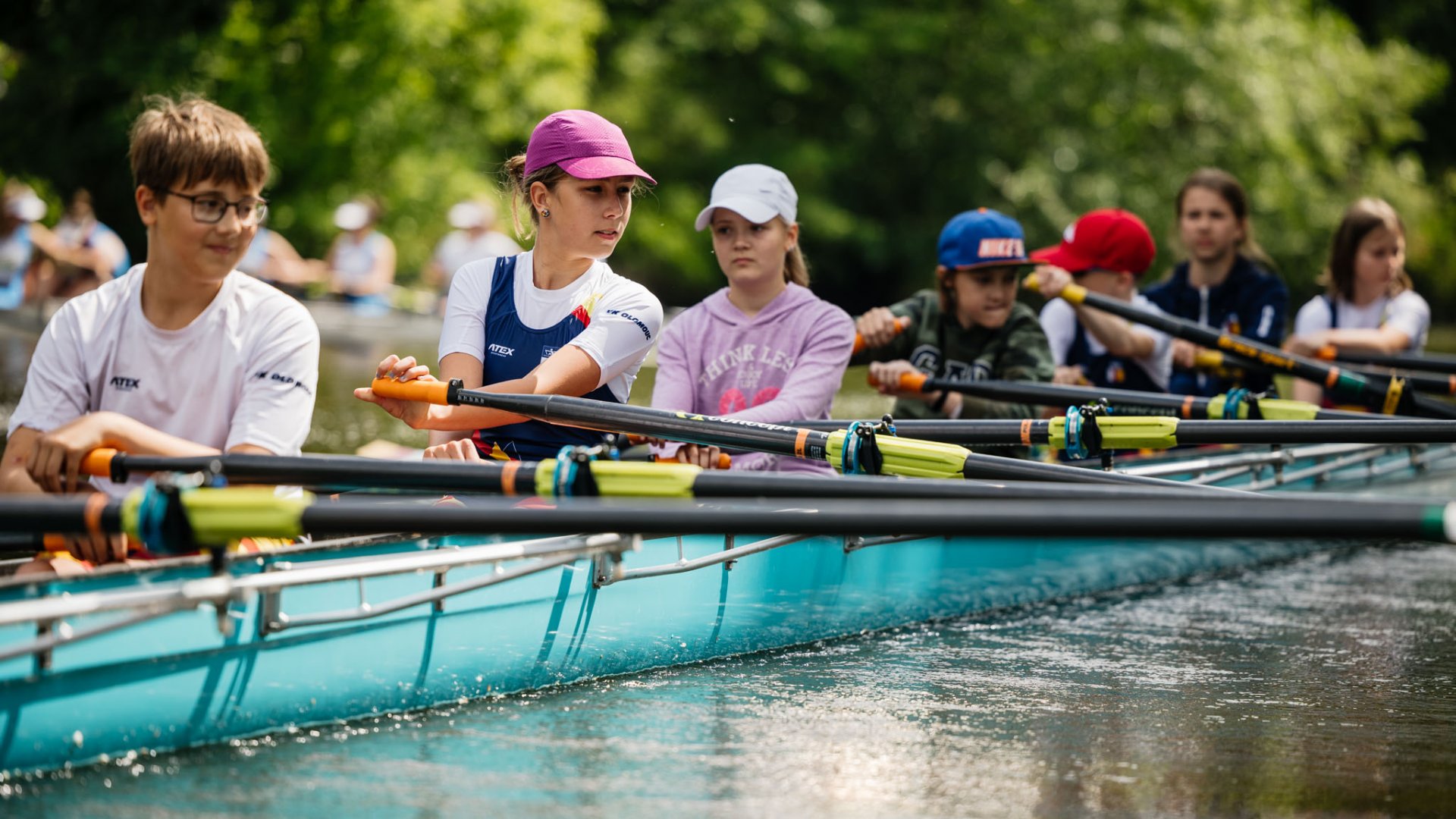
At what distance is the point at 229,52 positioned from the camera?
17688 millimetres

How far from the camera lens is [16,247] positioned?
14164mm

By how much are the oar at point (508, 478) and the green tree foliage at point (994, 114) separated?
66.1 ft

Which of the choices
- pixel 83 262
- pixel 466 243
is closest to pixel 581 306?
pixel 83 262

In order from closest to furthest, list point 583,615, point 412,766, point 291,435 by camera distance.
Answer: point 412,766, point 291,435, point 583,615

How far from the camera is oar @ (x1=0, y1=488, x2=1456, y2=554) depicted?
3.05 metres

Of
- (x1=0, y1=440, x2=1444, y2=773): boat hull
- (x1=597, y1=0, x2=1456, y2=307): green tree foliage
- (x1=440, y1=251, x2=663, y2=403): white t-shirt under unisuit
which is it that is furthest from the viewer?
(x1=597, y1=0, x2=1456, y2=307): green tree foliage

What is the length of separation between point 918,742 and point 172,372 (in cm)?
202

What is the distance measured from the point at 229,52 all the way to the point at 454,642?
15.3 m

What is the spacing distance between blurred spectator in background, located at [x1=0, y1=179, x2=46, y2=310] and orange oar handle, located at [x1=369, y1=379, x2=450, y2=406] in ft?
35.5

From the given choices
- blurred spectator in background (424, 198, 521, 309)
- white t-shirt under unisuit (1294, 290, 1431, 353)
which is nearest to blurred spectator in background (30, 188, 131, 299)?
blurred spectator in background (424, 198, 521, 309)

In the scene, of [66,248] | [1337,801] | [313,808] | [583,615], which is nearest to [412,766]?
[313,808]

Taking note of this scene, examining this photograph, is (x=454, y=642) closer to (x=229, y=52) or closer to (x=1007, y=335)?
(x=1007, y=335)

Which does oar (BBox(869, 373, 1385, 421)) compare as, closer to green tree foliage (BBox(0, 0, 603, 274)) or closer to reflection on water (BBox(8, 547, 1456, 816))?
reflection on water (BBox(8, 547, 1456, 816))

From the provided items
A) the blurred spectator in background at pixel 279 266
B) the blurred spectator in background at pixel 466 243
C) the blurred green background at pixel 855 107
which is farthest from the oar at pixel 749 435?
the blurred green background at pixel 855 107
